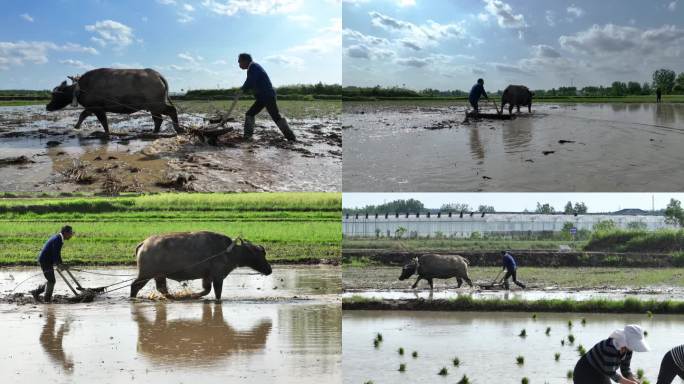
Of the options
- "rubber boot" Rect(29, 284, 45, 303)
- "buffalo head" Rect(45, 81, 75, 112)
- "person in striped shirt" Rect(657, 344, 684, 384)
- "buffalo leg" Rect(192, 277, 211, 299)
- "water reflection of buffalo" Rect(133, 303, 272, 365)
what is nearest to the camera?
"person in striped shirt" Rect(657, 344, 684, 384)

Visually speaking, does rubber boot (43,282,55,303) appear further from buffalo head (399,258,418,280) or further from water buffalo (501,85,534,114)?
water buffalo (501,85,534,114)

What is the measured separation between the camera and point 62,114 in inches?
521

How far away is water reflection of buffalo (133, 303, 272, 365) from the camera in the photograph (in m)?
5.58

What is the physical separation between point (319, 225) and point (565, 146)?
9102 mm

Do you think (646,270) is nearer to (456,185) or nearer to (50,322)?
(456,185)

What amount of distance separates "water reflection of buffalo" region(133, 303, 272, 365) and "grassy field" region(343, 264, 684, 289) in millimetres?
5782

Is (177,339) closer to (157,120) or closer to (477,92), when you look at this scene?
(157,120)

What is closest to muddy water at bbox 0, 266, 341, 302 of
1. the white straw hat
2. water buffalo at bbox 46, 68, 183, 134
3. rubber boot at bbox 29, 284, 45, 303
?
rubber boot at bbox 29, 284, 45, 303

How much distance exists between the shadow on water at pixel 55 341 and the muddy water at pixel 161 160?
4.98ft

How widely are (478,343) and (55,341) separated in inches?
187

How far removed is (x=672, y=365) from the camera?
4.55 m

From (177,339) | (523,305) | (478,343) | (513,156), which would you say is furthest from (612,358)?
(523,305)

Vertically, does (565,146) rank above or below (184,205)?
above

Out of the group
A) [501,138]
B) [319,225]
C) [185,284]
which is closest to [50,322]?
[185,284]
